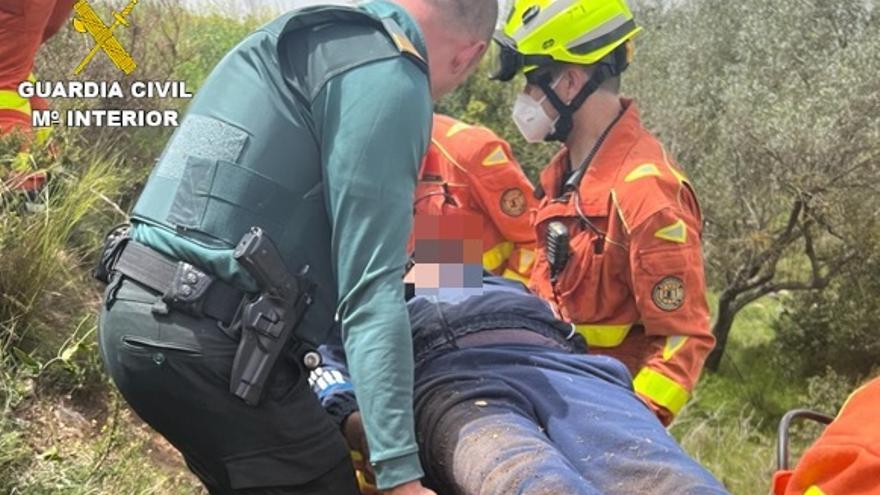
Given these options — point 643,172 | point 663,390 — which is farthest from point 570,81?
point 663,390

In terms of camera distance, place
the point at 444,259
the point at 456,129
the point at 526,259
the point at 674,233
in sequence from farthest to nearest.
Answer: the point at 456,129 → the point at 526,259 → the point at 674,233 → the point at 444,259

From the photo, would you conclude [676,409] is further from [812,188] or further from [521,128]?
[812,188]

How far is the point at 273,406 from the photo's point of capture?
208 cm

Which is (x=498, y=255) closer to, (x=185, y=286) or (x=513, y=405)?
(x=513, y=405)

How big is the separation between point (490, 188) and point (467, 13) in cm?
187

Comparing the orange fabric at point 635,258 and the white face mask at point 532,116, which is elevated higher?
the white face mask at point 532,116

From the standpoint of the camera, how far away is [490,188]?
4.02 m

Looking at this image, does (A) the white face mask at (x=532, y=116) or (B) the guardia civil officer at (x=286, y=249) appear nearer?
(B) the guardia civil officer at (x=286, y=249)

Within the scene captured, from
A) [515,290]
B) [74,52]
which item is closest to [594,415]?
[515,290]

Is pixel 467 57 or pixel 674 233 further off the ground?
pixel 467 57

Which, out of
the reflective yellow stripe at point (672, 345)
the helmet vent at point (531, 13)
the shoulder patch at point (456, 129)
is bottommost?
the reflective yellow stripe at point (672, 345)

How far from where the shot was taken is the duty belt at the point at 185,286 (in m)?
2.01

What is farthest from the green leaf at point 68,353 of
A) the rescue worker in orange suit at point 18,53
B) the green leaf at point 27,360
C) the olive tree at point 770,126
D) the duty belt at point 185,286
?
the olive tree at point 770,126

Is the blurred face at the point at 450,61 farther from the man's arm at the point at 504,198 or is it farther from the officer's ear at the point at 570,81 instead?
the man's arm at the point at 504,198
